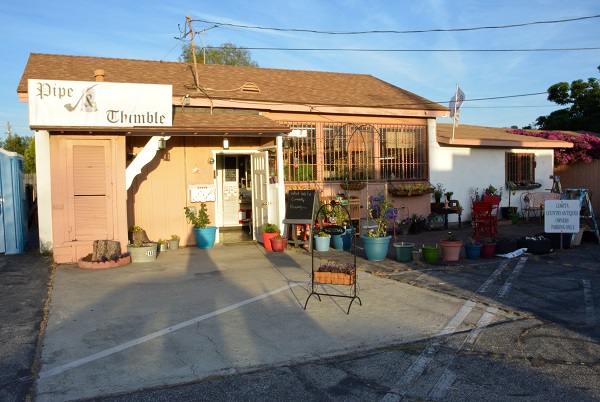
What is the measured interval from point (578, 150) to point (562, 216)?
10613 millimetres

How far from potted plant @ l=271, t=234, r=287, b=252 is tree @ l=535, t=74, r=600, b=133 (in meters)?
24.7

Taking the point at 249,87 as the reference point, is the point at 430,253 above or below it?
below

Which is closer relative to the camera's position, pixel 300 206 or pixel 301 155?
pixel 300 206

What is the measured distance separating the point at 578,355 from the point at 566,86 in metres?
32.3

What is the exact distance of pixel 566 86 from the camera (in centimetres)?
3344

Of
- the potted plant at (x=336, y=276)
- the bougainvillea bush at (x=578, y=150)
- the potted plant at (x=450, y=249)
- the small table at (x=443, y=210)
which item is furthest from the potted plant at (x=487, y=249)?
the bougainvillea bush at (x=578, y=150)

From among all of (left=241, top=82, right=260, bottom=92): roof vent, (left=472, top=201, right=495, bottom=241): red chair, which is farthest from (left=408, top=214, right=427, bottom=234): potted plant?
(left=241, top=82, right=260, bottom=92): roof vent

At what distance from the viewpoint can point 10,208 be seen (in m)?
12.0

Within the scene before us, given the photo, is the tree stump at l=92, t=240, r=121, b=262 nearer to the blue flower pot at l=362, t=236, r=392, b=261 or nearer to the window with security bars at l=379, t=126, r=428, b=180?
the blue flower pot at l=362, t=236, r=392, b=261

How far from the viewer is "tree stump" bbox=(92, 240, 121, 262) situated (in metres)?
10.6

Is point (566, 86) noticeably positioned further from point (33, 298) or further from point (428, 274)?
point (33, 298)

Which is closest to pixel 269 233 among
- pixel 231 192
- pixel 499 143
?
pixel 231 192

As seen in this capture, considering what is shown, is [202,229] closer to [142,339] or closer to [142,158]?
[142,158]

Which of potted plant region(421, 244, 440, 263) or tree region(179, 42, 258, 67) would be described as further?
tree region(179, 42, 258, 67)
